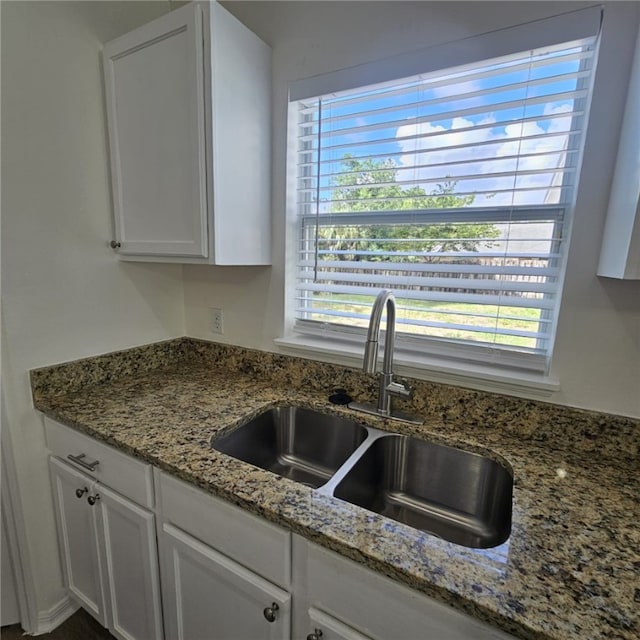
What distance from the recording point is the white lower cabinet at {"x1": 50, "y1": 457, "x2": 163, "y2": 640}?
115 centimetres

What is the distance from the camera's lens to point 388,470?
1.21m

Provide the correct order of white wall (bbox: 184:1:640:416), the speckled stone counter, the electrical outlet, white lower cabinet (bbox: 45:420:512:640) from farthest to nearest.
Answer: the electrical outlet → white wall (bbox: 184:1:640:416) → white lower cabinet (bbox: 45:420:512:640) → the speckled stone counter

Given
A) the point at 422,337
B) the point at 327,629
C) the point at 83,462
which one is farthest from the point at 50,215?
the point at 327,629

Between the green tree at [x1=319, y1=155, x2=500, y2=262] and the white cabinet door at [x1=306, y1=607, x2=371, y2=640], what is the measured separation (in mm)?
1070

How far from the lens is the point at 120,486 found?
1151 millimetres

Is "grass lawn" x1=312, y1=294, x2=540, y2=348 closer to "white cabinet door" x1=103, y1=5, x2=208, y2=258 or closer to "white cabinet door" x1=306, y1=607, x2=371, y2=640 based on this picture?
"white cabinet door" x1=103, y1=5, x2=208, y2=258

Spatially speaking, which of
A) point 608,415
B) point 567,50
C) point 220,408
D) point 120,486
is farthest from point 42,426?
point 567,50

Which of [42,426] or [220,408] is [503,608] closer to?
[220,408]

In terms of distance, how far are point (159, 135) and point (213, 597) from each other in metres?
1.48

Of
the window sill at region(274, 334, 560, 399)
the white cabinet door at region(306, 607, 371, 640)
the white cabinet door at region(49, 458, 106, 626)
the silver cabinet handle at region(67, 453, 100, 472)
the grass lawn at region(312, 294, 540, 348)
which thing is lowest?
the white cabinet door at region(49, 458, 106, 626)

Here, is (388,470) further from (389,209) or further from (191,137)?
(191,137)

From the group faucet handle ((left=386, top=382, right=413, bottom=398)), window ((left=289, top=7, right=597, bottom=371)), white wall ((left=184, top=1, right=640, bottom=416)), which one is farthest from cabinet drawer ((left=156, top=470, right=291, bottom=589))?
white wall ((left=184, top=1, right=640, bottom=416))

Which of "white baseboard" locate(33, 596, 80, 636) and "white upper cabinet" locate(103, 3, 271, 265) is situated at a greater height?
"white upper cabinet" locate(103, 3, 271, 265)

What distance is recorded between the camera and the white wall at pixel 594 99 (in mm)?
969
